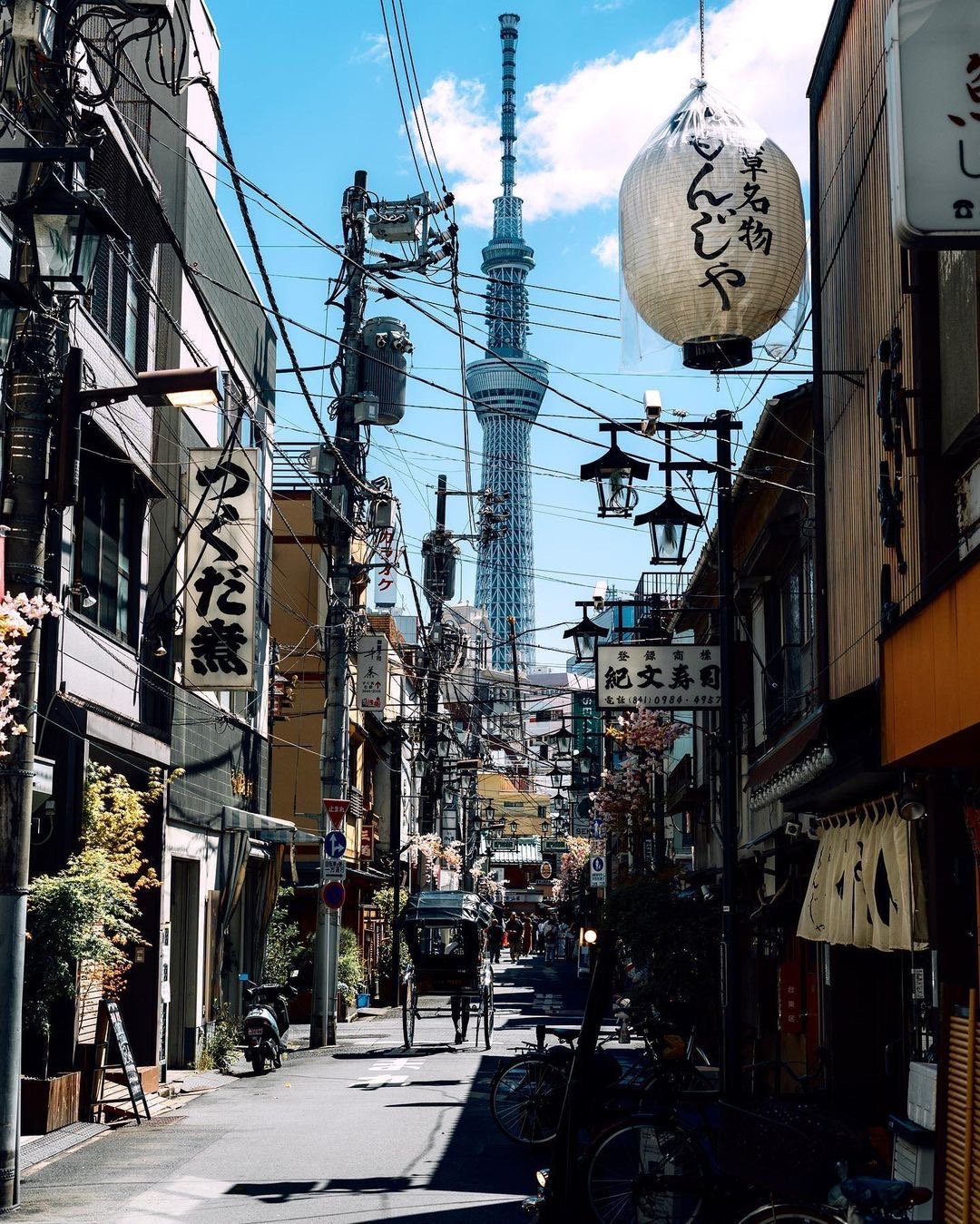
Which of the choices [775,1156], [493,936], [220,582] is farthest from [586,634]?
[493,936]

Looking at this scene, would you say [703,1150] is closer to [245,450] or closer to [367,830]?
[245,450]

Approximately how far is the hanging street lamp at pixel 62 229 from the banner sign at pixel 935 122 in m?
6.96

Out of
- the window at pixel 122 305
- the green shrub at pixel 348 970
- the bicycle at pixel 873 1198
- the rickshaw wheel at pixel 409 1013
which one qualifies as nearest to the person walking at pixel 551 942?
the green shrub at pixel 348 970

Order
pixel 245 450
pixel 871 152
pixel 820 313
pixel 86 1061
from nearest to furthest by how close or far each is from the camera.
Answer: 1. pixel 871 152
2. pixel 820 313
3. pixel 86 1061
4. pixel 245 450

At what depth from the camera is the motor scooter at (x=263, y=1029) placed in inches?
944

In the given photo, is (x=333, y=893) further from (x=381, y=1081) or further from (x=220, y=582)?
(x=220, y=582)

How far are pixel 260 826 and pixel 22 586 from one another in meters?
17.4

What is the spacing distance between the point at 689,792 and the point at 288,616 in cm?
1526

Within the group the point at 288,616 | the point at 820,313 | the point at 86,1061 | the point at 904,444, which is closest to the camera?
the point at 904,444

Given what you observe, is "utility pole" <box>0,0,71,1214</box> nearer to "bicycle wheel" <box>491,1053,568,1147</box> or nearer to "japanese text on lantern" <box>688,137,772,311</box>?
"bicycle wheel" <box>491,1053,568,1147</box>

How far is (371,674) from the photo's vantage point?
41.0m

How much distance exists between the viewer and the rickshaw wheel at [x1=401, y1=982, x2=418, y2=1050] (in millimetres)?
28859

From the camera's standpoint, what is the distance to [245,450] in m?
23.4

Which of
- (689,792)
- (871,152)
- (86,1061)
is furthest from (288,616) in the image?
(871,152)
